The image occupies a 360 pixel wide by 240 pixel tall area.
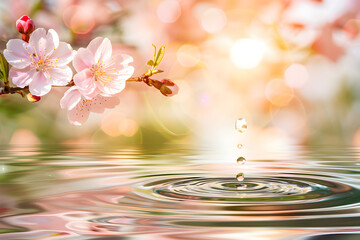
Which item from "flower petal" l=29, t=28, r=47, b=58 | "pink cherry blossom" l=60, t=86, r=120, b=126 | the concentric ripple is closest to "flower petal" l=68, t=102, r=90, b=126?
"pink cherry blossom" l=60, t=86, r=120, b=126

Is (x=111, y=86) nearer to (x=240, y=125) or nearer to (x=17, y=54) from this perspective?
(x=17, y=54)

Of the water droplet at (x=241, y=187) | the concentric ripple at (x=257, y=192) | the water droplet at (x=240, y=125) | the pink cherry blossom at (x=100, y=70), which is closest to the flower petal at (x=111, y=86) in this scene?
the pink cherry blossom at (x=100, y=70)

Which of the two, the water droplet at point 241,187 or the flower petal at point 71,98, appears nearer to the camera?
the flower petal at point 71,98

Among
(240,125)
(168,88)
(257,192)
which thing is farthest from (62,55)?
(240,125)

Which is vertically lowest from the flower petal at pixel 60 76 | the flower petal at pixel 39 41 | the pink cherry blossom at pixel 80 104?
the pink cherry blossom at pixel 80 104

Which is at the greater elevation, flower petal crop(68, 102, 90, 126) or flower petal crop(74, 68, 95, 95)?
flower petal crop(74, 68, 95, 95)

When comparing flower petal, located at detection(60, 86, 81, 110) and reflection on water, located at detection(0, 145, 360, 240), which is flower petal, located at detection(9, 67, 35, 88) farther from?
reflection on water, located at detection(0, 145, 360, 240)

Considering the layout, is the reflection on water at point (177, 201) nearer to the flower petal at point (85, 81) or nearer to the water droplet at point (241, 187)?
the water droplet at point (241, 187)
